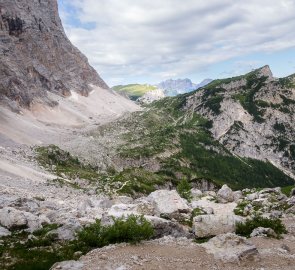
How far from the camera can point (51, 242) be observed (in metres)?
31.7

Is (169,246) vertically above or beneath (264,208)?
above

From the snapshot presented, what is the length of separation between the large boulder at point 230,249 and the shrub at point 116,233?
5.08 m

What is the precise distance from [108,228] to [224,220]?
1331 cm

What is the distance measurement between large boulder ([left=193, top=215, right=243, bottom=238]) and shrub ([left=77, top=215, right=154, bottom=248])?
757 cm

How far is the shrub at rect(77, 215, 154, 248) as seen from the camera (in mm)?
30969

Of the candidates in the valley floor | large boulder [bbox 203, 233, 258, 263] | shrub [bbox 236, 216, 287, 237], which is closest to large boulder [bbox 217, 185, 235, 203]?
shrub [bbox 236, 216, 287, 237]

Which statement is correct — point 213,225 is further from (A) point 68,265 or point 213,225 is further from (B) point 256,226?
(A) point 68,265

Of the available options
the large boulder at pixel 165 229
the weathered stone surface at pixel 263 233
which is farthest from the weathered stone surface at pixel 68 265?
the weathered stone surface at pixel 263 233

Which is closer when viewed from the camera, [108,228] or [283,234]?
[108,228]

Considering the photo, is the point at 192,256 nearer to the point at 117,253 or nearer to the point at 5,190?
the point at 117,253

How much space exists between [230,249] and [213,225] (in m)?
9.42

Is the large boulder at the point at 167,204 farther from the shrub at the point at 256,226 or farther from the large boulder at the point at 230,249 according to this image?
the large boulder at the point at 230,249

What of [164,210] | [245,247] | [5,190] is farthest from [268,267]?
[5,190]

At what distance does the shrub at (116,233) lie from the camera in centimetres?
3097
